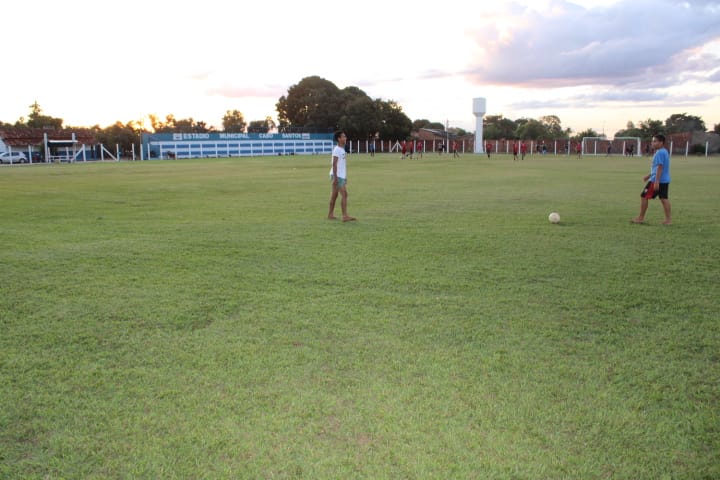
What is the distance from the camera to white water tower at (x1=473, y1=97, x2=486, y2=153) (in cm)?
7744

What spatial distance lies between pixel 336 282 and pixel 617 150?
75796 millimetres

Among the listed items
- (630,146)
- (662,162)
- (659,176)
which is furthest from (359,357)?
(630,146)

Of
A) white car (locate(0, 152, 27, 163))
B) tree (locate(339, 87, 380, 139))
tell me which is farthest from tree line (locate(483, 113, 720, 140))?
A: white car (locate(0, 152, 27, 163))

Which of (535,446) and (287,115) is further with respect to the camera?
(287,115)

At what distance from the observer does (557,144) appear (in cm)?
7544

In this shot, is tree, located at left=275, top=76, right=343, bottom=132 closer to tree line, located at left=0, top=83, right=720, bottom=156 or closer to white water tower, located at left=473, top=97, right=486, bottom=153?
tree line, located at left=0, top=83, right=720, bottom=156

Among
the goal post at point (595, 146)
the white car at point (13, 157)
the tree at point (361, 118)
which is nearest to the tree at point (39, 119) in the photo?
the white car at point (13, 157)

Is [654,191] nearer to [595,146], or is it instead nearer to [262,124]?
[595,146]

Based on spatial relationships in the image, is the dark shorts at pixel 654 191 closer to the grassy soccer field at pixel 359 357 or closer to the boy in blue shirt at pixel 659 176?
the boy in blue shirt at pixel 659 176

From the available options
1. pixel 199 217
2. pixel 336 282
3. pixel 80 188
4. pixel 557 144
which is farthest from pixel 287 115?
pixel 336 282

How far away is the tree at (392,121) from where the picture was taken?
3282 inches

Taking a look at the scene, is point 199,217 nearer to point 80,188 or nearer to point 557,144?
point 80,188

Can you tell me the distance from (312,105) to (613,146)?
4576 cm

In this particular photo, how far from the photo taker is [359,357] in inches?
175
